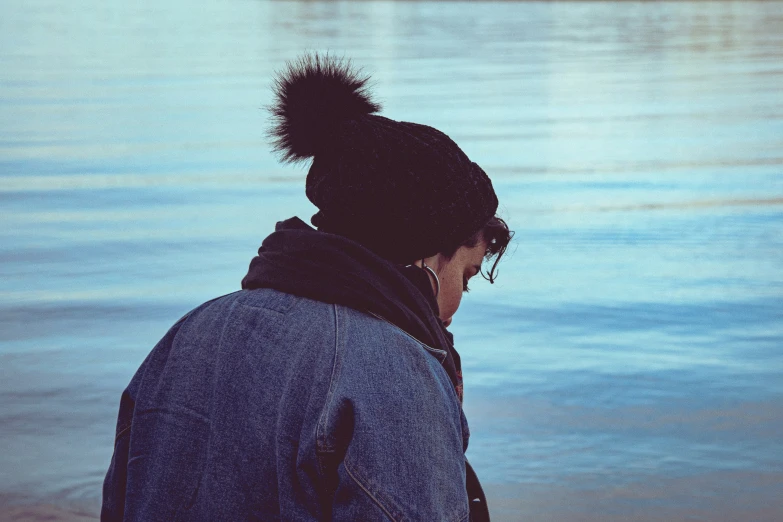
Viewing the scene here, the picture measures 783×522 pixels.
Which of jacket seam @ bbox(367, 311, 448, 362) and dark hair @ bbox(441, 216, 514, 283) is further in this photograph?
dark hair @ bbox(441, 216, 514, 283)

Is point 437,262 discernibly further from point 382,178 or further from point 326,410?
point 326,410

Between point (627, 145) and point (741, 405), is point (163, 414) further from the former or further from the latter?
point (627, 145)

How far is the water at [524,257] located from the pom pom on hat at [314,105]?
2.28m

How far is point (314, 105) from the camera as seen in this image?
2268 millimetres

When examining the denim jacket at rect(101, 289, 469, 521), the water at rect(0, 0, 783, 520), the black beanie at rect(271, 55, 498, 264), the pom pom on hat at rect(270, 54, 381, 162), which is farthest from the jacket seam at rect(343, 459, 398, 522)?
the water at rect(0, 0, 783, 520)

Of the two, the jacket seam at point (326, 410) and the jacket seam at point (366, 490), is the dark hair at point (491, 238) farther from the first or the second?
the jacket seam at point (366, 490)

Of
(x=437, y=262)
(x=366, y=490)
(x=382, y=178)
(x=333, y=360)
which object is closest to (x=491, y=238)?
(x=437, y=262)

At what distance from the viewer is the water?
4660 mm

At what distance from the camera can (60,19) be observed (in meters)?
32.9

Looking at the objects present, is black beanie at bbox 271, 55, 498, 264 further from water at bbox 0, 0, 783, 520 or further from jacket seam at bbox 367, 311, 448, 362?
water at bbox 0, 0, 783, 520

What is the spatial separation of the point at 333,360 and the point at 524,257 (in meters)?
6.20

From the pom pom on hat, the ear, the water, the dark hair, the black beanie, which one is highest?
the pom pom on hat

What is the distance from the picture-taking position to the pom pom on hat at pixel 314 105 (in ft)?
7.37

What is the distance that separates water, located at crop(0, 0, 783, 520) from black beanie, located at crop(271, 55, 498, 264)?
2.23m
